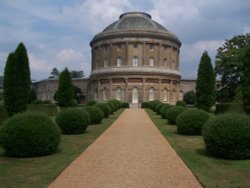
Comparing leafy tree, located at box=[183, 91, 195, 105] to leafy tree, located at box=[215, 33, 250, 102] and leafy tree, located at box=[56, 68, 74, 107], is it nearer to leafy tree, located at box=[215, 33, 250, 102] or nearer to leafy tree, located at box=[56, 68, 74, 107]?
leafy tree, located at box=[215, 33, 250, 102]

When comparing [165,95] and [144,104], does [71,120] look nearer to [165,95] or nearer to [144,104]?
[144,104]

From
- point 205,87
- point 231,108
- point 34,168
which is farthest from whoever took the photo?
point 205,87

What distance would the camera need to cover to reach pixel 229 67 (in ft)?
149

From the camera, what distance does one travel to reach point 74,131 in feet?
59.1

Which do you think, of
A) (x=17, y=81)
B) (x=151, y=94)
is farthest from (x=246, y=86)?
(x=151, y=94)

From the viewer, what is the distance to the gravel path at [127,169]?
782 cm

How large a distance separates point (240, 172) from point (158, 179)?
2204mm

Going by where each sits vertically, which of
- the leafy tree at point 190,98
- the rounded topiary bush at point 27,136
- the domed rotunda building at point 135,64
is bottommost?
the rounded topiary bush at point 27,136

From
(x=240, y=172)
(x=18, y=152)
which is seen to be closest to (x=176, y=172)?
(x=240, y=172)

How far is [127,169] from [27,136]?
3.38 m

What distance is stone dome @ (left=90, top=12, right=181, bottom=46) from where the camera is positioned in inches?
2623

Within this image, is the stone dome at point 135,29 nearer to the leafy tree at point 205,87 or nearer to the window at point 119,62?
the window at point 119,62

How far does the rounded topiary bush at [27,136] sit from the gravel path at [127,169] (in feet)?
3.80

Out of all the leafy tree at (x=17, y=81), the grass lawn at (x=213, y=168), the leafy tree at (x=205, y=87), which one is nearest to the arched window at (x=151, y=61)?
the leafy tree at (x=205, y=87)
